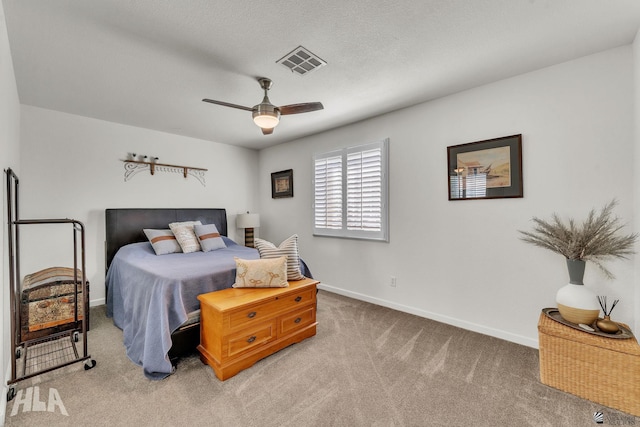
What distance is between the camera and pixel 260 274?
250 cm

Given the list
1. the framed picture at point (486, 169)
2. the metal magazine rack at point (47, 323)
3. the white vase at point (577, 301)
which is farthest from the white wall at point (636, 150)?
the metal magazine rack at point (47, 323)

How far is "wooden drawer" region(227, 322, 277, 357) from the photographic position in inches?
82.6

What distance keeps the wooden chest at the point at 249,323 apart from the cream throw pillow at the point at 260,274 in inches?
1.9

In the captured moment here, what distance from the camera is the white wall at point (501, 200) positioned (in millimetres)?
2146

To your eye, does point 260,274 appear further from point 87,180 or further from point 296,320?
point 87,180

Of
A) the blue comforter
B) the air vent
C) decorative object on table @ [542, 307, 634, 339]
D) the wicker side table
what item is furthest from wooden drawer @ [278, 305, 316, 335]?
the air vent

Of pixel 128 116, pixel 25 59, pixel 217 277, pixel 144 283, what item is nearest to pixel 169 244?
pixel 144 283

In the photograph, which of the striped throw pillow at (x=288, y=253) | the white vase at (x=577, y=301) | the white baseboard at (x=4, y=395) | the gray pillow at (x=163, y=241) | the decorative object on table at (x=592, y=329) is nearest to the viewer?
the white baseboard at (x=4, y=395)

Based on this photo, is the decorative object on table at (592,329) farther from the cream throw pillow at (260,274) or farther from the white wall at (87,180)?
the white wall at (87,180)

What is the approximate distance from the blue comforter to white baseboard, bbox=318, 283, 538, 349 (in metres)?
1.85

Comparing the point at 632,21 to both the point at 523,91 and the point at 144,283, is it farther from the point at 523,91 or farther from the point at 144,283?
the point at 144,283

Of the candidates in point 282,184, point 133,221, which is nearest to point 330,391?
point 133,221

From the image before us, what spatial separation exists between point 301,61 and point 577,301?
2.73 meters

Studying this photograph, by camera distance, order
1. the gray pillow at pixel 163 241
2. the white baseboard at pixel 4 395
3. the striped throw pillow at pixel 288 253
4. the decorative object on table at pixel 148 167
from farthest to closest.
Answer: the decorative object on table at pixel 148 167 < the gray pillow at pixel 163 241 < the striped throw pillow at pixel 288 253 < the white baseboard at pixel 4 395
